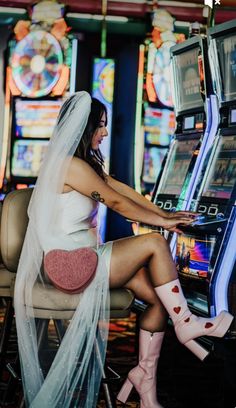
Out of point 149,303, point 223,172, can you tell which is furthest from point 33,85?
point 149,303

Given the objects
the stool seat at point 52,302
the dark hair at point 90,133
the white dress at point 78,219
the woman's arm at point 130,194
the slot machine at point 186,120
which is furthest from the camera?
the slot machine at point 186,120

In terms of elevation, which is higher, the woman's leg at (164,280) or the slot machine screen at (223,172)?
the slot machine screen at (223,172)

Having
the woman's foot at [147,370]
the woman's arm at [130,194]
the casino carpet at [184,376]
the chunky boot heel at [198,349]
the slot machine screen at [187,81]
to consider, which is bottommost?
the casino carpet at [184,376]

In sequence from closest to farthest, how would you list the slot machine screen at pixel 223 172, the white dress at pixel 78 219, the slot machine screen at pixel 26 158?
the white dress at pixel 78 219 < the slot machine screen at pixel 223 172 < the slot machine screen at pixel 26 158

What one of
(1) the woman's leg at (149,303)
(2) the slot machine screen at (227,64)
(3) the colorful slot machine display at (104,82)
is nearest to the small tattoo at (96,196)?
(1) the woman's leg at (149,303)

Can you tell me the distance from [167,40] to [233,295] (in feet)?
16.1

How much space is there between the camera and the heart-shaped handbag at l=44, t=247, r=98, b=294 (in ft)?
11.0

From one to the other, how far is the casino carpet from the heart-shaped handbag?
0.46 m

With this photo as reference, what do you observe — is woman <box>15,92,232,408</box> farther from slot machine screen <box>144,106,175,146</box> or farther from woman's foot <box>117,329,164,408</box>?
slot machine screen <box>144,106,175,146</box>

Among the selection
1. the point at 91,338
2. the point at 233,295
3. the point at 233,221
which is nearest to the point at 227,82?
the point at 233,221

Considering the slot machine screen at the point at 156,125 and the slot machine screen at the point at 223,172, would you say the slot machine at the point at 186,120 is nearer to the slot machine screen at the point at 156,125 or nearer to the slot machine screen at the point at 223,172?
the slot machine screen at the point at 223,172

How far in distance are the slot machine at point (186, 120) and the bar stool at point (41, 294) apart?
1499 millimetres

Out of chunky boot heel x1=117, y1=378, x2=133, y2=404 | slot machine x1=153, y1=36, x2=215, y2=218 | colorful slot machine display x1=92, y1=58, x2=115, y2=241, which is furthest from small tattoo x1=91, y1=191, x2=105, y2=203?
colorful slot machine display x1=92, y1=58, x2=115, y2=241

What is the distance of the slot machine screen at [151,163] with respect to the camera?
27.3 feet
